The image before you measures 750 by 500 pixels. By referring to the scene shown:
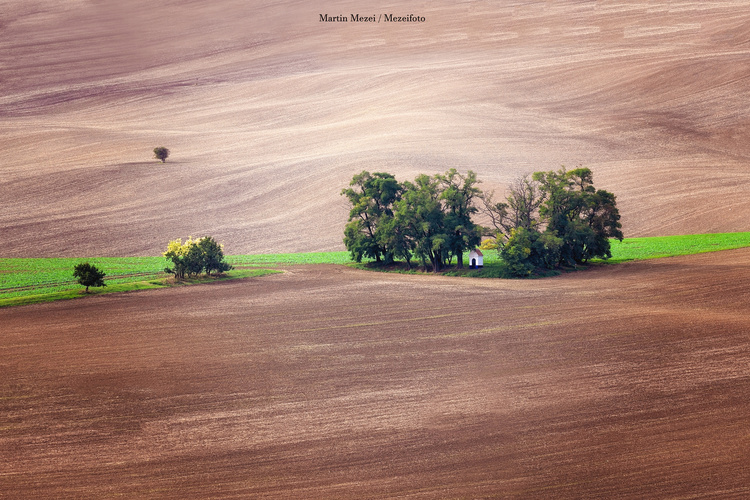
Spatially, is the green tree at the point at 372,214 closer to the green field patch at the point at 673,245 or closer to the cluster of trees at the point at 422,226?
the cluster of trees at the point at 422,226

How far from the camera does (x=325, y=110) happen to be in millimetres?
120125

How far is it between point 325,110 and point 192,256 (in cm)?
7738

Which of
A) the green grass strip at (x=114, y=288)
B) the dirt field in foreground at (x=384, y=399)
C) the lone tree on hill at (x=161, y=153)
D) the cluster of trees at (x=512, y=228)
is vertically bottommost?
the dirt field in foreground at (x=384, y=399)

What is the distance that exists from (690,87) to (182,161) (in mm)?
80279

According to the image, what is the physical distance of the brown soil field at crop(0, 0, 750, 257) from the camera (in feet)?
252

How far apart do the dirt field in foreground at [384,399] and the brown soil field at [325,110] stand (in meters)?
37.0

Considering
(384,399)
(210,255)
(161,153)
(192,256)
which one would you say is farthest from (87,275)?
(161,153)

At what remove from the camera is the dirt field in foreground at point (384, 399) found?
1639cm

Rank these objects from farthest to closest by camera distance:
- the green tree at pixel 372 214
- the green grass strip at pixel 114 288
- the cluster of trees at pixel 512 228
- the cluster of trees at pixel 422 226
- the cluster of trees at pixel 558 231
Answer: the green tree at pixel 372 214 → the cluster of trees at pixel 422 226 → the cluster of trees at pixel 512 228 → the cluster of trees at pixel 558 231 → the green grass strip at pixel 114 288

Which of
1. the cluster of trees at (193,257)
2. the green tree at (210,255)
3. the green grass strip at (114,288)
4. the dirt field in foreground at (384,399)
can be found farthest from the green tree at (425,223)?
the cluster of trees at (193,257)

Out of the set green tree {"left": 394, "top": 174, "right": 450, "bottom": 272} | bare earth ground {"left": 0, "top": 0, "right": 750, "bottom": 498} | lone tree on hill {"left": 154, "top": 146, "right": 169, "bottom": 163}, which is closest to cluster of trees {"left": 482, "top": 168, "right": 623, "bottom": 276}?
bare earth ground {"left": 0, "top": 0, "right": 750, "bottom": 498}

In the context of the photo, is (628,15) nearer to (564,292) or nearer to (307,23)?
(307,23)

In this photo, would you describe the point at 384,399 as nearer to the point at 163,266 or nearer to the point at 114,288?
the point at 114,288

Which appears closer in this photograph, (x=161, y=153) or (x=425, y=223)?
(x=425, y=223)
